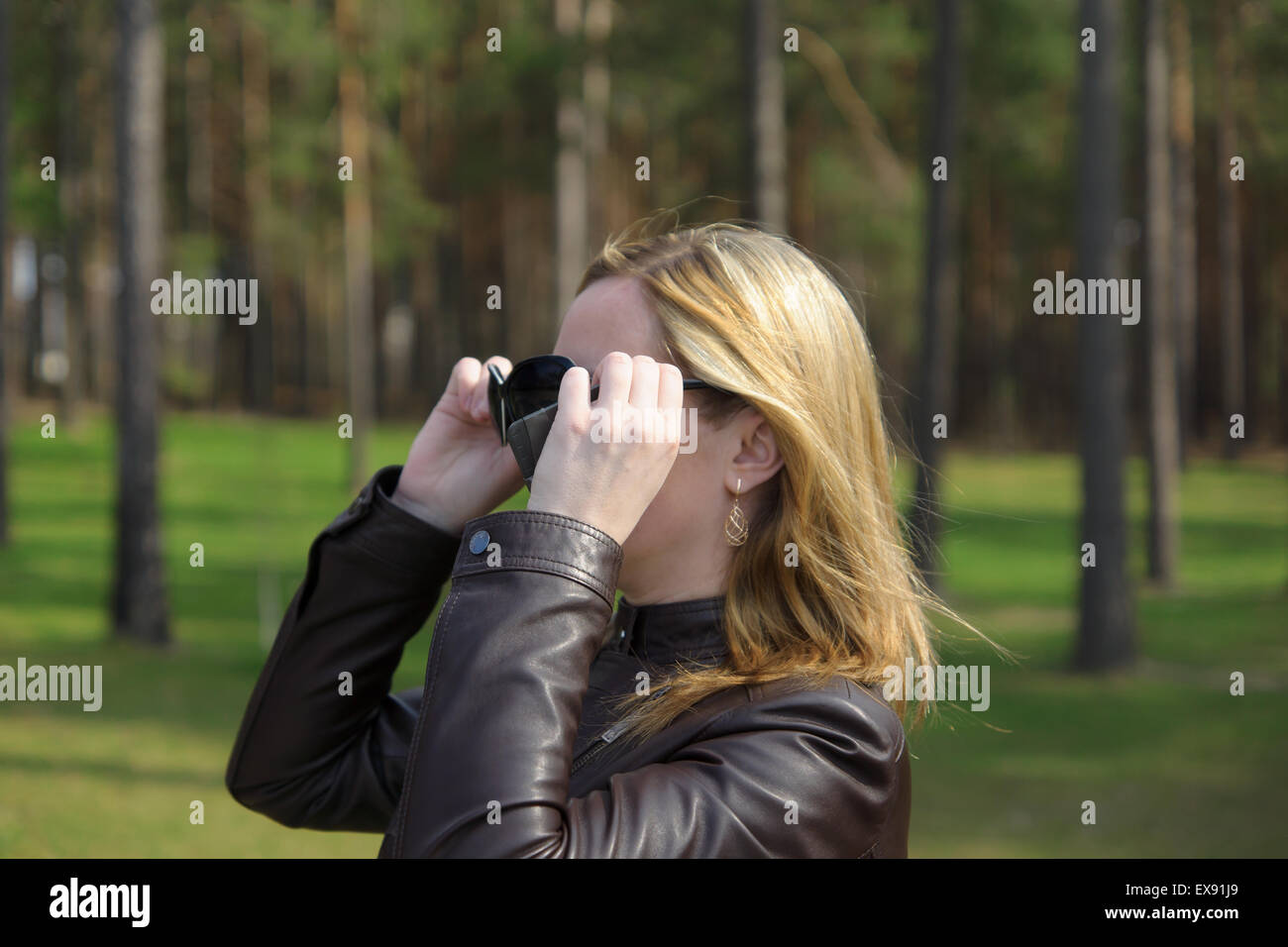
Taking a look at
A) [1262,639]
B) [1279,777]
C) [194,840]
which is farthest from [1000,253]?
[194,840]

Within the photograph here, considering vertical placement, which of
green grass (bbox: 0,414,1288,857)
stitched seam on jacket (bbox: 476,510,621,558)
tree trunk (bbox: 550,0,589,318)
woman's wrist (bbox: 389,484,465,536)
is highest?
tree trunk (bbox: 550,0,589,318)

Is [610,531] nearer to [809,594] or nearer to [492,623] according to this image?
[492,623]

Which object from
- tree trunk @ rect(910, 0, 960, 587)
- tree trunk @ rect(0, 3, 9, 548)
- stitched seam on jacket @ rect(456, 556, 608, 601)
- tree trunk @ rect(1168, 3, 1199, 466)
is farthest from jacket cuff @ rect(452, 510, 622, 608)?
tree trunk @ rect(1168, 3, 1199, 466)

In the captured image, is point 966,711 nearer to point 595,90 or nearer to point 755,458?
point 755,458

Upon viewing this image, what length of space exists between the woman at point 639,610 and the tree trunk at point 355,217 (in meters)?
21.2

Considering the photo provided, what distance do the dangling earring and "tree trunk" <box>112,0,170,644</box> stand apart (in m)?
11.3

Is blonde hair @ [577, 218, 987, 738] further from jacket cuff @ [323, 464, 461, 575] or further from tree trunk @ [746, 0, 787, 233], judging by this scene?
tree trunk @ [746, 0, 787, 233]

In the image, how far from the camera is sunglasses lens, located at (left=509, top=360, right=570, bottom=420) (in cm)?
190

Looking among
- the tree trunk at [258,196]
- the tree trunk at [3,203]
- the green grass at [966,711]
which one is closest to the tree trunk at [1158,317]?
the green grass at [966,711]

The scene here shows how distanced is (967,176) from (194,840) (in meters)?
29.6

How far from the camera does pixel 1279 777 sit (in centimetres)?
864

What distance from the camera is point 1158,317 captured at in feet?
50.0

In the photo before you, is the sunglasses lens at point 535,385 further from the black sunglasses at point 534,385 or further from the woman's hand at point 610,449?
the woman's hand at point 610,449

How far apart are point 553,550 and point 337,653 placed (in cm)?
68
